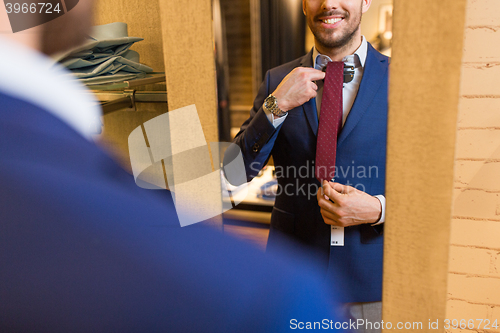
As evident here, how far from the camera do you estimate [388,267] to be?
35 cm

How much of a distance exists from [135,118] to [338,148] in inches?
16.8

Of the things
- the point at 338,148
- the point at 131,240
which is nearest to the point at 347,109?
the point at 338,148

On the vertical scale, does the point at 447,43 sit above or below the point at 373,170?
above

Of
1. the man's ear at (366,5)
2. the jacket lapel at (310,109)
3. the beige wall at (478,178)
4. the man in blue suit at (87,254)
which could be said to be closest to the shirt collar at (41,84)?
the man in blue suit at (87,254)

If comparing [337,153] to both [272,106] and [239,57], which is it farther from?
[239,57]

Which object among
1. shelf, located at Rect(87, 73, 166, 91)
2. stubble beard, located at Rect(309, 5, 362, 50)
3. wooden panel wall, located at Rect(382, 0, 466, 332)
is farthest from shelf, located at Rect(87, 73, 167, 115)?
wooden panel wall, located at Rect(382, 0, 466, 332)

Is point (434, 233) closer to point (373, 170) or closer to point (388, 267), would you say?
point (388, 267)

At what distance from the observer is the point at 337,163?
2.11 feet

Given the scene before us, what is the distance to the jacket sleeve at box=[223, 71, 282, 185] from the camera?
71 centimetres

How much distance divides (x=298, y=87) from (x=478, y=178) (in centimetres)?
85

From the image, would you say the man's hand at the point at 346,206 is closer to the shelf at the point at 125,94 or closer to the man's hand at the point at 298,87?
the man's hand at the point at 298,87

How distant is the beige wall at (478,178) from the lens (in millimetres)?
1039

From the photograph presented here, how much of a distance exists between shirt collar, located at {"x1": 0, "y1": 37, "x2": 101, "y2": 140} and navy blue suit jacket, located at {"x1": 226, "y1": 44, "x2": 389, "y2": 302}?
0.33 metres

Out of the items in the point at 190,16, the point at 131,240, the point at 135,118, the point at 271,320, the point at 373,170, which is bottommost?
the point at 271,320
